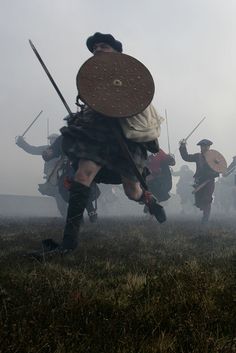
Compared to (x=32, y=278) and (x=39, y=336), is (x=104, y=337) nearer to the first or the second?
(x=39, y=336)

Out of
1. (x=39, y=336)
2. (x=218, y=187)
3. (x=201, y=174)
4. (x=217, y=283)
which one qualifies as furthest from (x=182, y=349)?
(x=218, y=187)

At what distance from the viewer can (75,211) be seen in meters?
5.05

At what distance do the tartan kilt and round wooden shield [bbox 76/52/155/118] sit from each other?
33 centimetres

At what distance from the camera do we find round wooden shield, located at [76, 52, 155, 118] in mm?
5305

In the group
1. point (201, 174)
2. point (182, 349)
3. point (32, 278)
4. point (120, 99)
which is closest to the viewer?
point (182, 349)

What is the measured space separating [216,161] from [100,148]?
10.0 m

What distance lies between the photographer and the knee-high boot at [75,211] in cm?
483

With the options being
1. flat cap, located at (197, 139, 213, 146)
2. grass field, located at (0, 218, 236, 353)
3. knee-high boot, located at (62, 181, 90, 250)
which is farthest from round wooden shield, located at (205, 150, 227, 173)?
grass field, located at (0, 218, 236, 353)

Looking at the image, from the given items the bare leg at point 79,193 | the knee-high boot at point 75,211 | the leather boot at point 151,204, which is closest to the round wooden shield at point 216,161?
the leather boot at point 151,204

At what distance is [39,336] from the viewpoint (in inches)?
65.3

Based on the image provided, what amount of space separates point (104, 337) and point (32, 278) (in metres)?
1.27

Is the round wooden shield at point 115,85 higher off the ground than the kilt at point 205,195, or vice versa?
the round wooden shield at point 115,85

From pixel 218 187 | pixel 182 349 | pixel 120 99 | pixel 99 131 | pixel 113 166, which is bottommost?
pixel 182 349

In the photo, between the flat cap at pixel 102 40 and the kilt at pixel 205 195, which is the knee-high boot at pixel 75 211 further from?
the kilt at pixel 205 195
